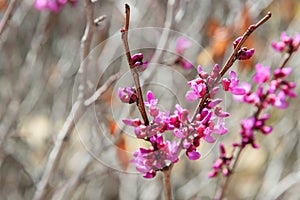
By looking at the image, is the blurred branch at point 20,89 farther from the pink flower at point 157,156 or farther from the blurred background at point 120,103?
the pink flower at point 157,156

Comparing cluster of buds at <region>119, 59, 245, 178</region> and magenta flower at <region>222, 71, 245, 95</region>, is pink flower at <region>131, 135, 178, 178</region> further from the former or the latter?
magenta flower at <region>222, 71, 245, 95</region>

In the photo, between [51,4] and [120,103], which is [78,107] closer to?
[120,103]

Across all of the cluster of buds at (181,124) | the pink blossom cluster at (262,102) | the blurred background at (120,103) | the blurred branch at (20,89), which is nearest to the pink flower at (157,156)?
the cluster of buds at (181,124)

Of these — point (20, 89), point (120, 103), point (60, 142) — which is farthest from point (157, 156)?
point (20, 89)

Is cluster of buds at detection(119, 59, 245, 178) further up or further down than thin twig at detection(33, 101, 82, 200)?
further up

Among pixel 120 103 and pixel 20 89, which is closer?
pixel 120 103

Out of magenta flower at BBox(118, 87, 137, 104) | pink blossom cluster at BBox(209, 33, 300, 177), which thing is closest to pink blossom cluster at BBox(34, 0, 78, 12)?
pink blossom cluster at BBox(209, 33, 300, 177)

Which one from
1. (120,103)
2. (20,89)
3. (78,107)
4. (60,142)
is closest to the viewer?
(78,107)

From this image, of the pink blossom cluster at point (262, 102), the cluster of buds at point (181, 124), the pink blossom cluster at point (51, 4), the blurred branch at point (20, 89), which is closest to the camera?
the cluster of buds at point (181, 124)

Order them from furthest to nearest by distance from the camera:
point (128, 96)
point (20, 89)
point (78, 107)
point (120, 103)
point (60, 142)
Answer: point (20, 89) → point (120, 103) → point (60, 142) → point (78, 107) → point (128, 96)

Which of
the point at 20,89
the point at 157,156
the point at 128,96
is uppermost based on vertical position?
the point at 128,96
